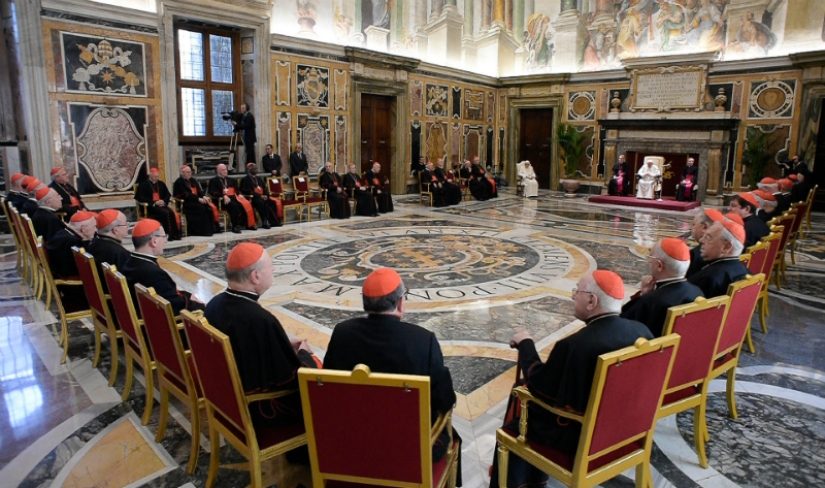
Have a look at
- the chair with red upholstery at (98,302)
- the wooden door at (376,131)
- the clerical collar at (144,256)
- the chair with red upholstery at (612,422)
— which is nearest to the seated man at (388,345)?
the chair with red upholstery at (612,422)

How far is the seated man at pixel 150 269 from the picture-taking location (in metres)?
3.00

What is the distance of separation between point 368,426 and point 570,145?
14198 millimetres

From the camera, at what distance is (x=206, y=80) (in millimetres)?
10297

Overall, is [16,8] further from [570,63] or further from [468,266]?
[570,63]

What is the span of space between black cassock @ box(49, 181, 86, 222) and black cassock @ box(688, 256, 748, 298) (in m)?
7.10

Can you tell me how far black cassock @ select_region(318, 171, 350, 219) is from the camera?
10.0 metres

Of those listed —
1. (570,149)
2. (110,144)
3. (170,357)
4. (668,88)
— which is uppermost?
(668,88)

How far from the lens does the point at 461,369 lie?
3.59 metres

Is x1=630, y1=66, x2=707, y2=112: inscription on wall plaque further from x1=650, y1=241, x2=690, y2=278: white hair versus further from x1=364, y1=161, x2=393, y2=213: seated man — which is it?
x1=650, y1=241, x2=690, y2=278: white hair

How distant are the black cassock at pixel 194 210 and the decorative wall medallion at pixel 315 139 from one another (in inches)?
128

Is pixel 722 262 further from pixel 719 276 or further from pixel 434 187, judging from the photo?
pixel 434 187

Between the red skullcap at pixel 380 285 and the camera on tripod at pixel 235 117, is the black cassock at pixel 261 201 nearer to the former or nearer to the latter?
the camera on tripod at pixel 235 117

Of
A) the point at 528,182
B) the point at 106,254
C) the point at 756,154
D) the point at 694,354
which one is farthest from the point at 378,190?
the point at 694,354

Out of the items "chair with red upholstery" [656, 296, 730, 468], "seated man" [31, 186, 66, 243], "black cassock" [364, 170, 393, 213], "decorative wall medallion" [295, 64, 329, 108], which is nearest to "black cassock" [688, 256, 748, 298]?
"chair with red upholstery" [656, 296, 730, 468]
